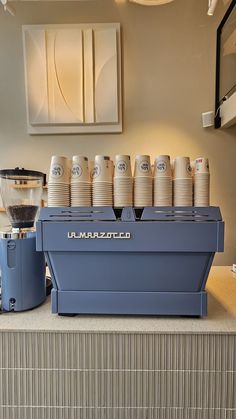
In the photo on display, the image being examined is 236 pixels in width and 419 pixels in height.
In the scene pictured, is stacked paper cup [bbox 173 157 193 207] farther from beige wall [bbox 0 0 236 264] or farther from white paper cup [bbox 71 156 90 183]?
beige wall [bbox 0 0 236 264]

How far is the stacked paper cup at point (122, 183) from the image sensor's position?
3.07 ft

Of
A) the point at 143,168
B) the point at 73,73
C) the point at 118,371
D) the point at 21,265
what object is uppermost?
the point at 73,73

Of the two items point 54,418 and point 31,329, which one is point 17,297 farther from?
point 54,418

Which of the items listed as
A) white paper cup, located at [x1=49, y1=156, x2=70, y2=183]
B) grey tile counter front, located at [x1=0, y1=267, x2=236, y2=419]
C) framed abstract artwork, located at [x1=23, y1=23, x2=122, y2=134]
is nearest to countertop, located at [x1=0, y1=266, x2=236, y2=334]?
grey tile counter front, located at [x1=0, y1=267, x2=236, y2=419]

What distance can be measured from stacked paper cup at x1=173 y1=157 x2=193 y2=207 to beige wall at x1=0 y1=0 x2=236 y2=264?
97 cm

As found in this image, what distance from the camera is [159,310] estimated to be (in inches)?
37.4

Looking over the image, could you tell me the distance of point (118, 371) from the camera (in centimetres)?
88

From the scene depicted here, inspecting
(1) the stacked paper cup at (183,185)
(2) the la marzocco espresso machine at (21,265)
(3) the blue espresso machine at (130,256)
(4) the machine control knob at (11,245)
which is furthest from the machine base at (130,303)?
(1) the stacked paper cup at (183,185)

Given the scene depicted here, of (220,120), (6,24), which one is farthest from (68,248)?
(6,24)

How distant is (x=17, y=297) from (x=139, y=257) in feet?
1.77

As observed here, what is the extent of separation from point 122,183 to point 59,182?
24 centimetres

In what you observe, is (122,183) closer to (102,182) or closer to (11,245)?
(102,182)

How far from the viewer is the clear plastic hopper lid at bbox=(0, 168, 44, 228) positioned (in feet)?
3.67

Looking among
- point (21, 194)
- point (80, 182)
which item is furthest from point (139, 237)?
point (21, 194)
